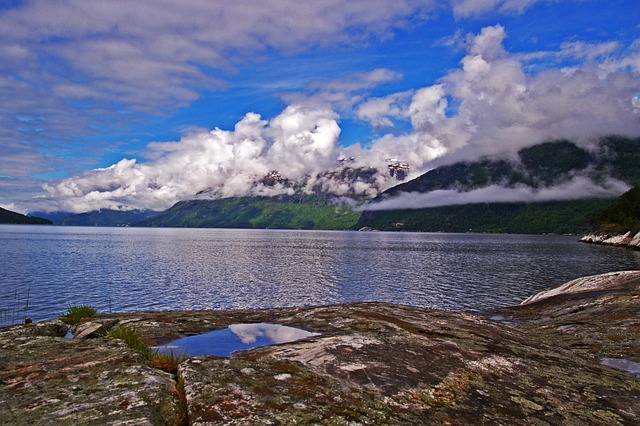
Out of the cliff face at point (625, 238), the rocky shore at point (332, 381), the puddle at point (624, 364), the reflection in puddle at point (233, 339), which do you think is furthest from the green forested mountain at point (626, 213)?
the reflection in puddle at point (233, 339)

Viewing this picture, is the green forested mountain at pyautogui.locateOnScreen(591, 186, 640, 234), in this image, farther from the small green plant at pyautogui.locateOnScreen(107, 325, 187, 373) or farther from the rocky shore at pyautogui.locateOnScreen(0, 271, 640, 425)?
the small green plant at pyautogui.locateOnScreen(107, 325, 187, 373)

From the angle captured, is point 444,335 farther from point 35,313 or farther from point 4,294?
point 4,294

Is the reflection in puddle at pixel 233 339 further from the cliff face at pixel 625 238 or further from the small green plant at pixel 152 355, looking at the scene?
the cliff face at pixel 625 238

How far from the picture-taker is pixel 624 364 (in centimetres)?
1591

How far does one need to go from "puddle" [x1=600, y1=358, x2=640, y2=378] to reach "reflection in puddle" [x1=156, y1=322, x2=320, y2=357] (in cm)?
1172

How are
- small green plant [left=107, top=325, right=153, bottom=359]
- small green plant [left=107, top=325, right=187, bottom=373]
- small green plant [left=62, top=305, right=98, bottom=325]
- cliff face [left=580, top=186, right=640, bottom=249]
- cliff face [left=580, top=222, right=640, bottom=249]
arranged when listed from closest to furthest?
1. small green plant [left=107, top=325, right=187, bottom=373]
2. small green plant [left=107, top=325, right=153, bottom=359]
3. small green plant [left=62, top=305, right=98, bottom=325]
4. cliff face [left=580, top=222, right=640, bottom=249]
5. cliff face [left=580, top=186, right=640, bottom=249]

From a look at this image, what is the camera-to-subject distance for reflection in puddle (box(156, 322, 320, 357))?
1409 centimetres

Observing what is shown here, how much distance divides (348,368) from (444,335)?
7.23 meters

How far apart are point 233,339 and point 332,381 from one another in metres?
7.35

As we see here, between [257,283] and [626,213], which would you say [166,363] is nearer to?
[257,283]

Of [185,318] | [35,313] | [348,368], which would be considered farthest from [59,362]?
[35,313]

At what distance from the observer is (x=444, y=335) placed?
16234mm

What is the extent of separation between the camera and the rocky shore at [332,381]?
738 centimetres

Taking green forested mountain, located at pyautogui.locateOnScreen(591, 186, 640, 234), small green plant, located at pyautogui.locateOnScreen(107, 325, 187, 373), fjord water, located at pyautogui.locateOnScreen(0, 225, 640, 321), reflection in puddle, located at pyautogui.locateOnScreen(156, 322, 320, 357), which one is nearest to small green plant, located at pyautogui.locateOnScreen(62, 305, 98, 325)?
reflection in puddle, located at pyautogui.locateOnScreen(156, 322, 320, 357)
